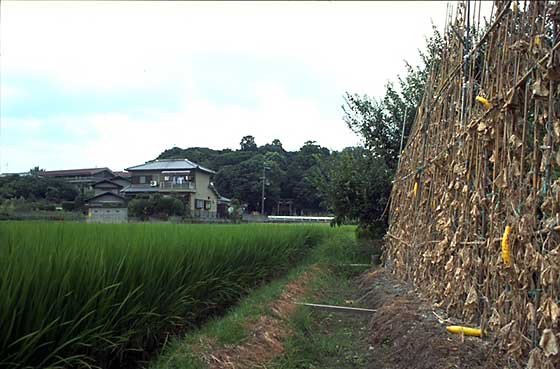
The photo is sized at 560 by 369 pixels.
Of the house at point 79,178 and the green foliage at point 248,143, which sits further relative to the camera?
the green foliage at point 248,143

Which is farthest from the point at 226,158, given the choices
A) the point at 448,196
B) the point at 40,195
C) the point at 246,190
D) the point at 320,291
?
the point at 448,196

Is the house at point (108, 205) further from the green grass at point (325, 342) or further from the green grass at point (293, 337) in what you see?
the green grass at point (325, 342)

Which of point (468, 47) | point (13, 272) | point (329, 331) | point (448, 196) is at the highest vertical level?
point (468, 47)

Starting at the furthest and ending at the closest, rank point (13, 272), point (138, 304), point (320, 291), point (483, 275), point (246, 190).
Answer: point (246, 190) → point (320, 291) → point (138, 304) → point (483, 275) → point (13, 272)

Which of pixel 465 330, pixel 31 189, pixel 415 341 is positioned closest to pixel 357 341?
pixel 415 341

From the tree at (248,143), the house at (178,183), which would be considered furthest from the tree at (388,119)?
the tree at (248,143)

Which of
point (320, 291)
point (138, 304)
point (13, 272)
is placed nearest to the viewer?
point (13, 272)

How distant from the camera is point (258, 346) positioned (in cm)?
397

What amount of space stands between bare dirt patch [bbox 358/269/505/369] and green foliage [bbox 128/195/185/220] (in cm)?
1966

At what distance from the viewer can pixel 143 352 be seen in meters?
3.57

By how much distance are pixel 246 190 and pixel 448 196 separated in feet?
134

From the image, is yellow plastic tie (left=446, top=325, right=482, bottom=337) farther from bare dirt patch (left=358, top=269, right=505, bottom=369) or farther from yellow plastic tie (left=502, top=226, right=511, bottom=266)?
yellow plastic tie (left=502, top=226, right=511, bottom=266)

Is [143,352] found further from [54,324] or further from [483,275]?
[483,275]

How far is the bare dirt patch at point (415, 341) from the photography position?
291 cm
